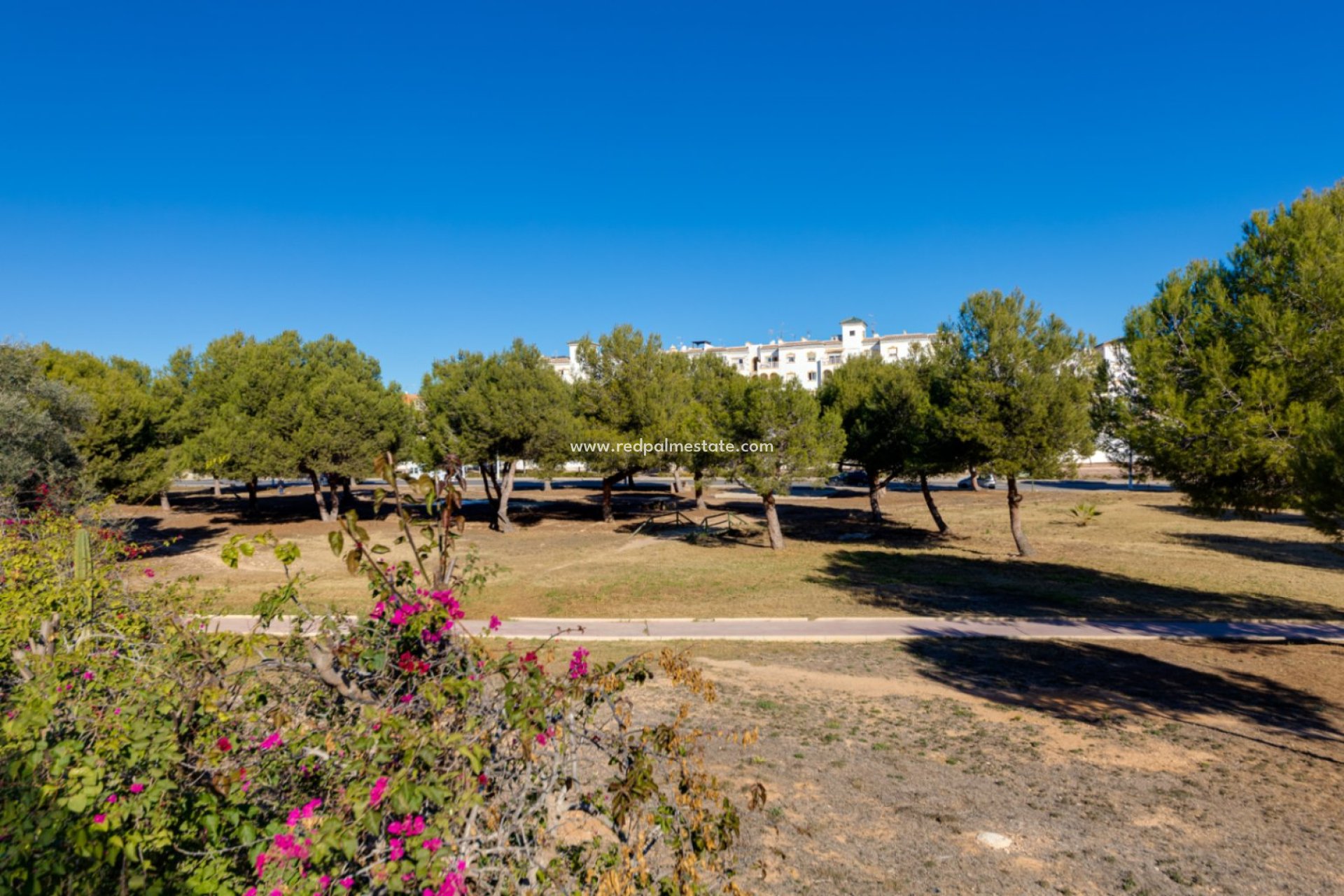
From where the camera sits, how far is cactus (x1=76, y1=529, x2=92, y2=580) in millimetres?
7832

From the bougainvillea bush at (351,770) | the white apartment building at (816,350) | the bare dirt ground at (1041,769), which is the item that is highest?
the white apartment building at (816,350)

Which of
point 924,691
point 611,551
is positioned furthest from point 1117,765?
point 611,551

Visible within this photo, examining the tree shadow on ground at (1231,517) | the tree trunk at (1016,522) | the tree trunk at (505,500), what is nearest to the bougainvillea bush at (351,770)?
the tree trunk at (1016,522)

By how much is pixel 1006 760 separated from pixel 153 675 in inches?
410

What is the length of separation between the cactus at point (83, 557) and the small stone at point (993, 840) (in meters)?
11.1

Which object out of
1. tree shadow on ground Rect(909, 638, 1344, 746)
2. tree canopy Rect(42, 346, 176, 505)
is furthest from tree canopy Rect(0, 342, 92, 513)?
tree shadow on ground Rect(909, 638, 1344, 746)

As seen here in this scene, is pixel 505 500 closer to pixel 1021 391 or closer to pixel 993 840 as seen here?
pixel 1021 391

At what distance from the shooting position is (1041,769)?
9117mm

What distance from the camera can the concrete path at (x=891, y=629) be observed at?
15906 mm

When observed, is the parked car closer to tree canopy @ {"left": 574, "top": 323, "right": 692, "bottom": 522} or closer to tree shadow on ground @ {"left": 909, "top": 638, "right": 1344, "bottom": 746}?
tree canopy @ {"left": 574, "top": 323, "right": 692, "bottom": 522}

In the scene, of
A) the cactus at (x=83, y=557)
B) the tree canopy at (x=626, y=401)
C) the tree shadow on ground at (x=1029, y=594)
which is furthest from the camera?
the tree canopy at (x=626, y=401)

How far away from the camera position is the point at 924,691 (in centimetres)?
1234

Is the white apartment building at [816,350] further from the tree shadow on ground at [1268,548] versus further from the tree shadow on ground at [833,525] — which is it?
the tree shadow on ground at [1268,548]

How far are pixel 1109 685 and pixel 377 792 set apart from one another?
1417 cm
